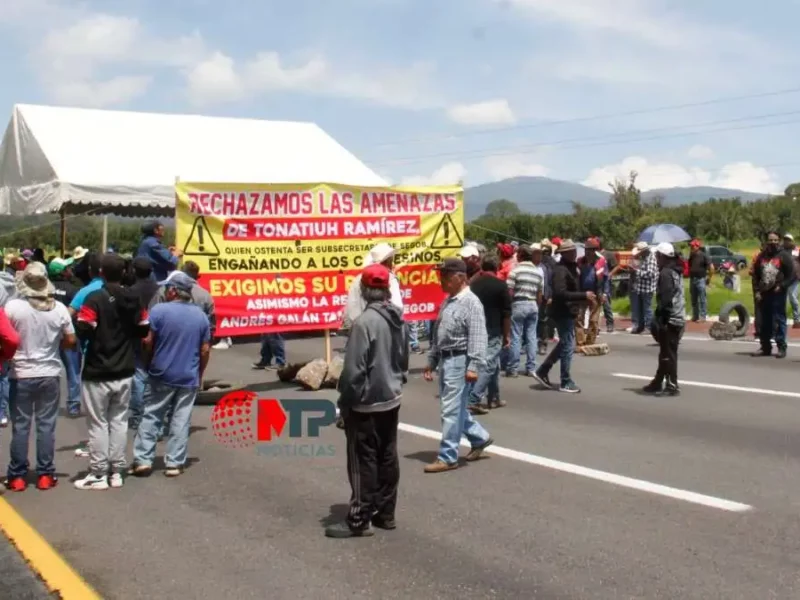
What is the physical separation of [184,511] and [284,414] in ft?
12.0

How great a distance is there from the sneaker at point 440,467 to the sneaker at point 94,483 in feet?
8.21

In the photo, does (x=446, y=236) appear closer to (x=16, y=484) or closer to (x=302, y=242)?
(x=302, y=242)

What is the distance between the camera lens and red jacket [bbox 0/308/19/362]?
6.95 metres

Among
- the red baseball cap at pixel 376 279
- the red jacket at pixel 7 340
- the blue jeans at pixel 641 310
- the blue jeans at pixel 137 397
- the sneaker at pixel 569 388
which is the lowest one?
the sneaker at pixel 569 388

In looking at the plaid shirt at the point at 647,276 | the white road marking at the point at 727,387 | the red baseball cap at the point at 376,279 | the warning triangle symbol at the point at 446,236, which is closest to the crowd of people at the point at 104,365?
the red baseball cap at the point at 376,279

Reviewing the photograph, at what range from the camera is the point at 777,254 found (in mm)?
14812

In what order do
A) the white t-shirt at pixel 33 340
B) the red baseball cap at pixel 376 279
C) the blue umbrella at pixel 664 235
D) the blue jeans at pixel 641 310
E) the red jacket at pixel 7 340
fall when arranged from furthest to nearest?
1. the blue umbrella at pixel 664 235
2. the blue jeans at pixel 641 310
3. the white t-shirt at pixel 33 340
4. the red jacket at pixel 7 340
5. the red baseball cap at pixel 376 279

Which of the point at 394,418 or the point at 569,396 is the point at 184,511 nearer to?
the point at 394,418

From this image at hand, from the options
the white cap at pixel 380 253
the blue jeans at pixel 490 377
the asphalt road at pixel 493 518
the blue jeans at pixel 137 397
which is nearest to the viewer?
the asphalt road at pixel 493 518

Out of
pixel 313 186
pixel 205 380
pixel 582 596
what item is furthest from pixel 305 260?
Result: pixel 582 596

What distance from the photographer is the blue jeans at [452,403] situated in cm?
786

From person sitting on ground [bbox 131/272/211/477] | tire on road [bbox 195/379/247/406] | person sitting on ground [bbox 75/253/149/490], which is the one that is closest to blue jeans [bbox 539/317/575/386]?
tire on road [bbox 195/379/247/406]

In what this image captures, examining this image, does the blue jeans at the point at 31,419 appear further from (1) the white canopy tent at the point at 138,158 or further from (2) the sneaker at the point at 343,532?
(1) the white canopy tent at the point at 138,158

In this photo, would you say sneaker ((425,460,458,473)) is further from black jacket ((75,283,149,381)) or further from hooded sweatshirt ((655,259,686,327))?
hooded sweatshirt ((655,259,686,327))
